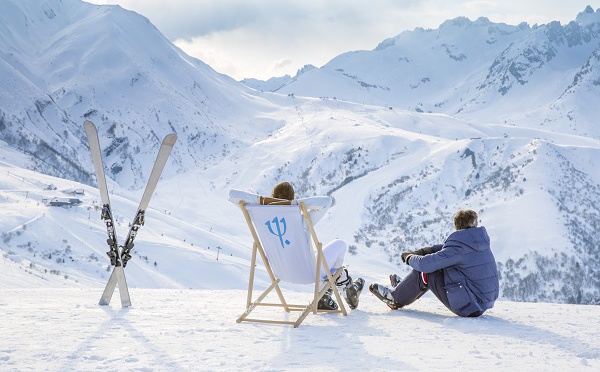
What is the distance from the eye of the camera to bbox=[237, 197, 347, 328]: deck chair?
663cm

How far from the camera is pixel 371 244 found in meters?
85.9

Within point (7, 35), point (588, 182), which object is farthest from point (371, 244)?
point (7, 35)

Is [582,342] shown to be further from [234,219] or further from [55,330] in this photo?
[234,219]

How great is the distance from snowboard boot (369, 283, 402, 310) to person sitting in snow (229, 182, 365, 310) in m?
0.19

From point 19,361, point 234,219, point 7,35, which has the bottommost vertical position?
point 19,361

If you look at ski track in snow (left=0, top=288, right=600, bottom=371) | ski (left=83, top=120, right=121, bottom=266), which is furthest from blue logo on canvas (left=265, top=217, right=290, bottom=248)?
ski (left=83, top=120, right=121, bottom=266)

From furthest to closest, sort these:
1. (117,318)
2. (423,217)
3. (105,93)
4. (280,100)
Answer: (280,100) < (105,93) < (423,217) < (117,318)

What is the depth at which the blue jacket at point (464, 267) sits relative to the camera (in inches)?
273

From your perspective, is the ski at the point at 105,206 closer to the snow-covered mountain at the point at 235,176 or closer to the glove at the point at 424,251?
the glove at the point at 424,251

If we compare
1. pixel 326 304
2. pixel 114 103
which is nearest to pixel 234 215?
pixel 326 304

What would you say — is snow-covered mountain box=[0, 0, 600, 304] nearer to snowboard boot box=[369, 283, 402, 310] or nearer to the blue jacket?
snowboard boot box=[369, 283, 402, 310]

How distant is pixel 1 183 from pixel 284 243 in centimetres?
6055

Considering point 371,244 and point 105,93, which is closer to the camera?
point 371,244

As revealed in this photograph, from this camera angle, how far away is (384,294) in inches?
302
